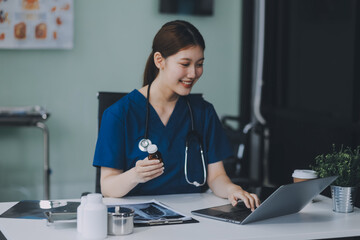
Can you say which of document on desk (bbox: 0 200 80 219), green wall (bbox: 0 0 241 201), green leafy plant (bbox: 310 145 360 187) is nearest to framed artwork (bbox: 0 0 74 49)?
green wall (bbox: 0 0 241 201)

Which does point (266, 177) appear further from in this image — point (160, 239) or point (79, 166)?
point (160, 239)

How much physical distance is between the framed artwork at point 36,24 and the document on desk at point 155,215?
2448 mm

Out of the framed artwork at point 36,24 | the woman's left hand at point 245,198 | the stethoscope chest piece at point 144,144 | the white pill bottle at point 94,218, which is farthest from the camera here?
the framed artwork at point 36,24

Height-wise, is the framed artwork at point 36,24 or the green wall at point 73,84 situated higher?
the framed artwork at point 36,24

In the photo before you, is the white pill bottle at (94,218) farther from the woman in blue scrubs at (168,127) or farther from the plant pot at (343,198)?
the plant pot at (343,198)

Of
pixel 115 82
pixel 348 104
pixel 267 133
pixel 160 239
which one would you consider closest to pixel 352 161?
pixel 160 239

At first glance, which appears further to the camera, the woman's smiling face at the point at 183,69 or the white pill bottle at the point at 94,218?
the woman's smiling face at the point at 183,69

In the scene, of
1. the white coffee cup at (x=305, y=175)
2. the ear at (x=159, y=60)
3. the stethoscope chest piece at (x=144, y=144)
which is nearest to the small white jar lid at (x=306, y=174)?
the white coffee cup at (x=305, y=175)

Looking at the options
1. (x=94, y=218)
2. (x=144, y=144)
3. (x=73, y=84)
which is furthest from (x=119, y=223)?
(x=73, y=84)

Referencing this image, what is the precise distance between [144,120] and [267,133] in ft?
7.04

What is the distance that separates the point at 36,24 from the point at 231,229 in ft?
9.19

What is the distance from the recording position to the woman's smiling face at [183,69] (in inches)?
72.5

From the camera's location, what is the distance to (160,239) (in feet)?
4.23

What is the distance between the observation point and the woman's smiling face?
6.04 feet
